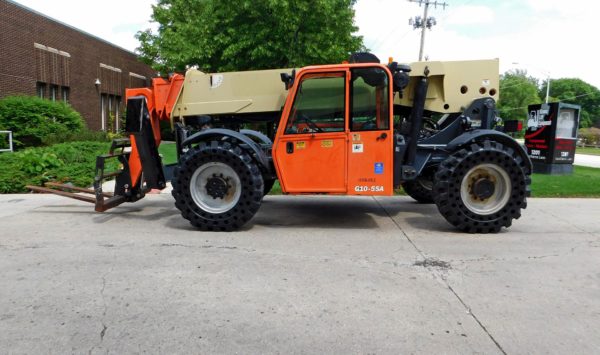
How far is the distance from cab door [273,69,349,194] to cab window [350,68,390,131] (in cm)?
14

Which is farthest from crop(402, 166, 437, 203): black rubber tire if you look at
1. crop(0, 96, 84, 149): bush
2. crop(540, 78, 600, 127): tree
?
crop(540, 78, 600, 127): tree

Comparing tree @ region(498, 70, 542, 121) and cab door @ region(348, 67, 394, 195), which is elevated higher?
tree @ region(498, 70, 542, 121)

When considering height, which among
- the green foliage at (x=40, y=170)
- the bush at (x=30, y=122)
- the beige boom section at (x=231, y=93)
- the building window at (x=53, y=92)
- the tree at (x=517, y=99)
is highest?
the tree at (x=517, y=99)

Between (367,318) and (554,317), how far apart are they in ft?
4.95

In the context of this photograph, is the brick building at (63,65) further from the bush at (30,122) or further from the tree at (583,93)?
the tree at (583,93)

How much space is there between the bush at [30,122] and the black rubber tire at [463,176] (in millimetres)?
15400

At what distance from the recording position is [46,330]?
331cm

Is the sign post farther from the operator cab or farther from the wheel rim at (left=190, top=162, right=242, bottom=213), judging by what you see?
the wheel rim at (left=190, top=162, right=242, bottom=213)

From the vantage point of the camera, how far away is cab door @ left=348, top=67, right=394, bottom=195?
19.4 ft

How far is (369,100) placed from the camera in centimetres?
600

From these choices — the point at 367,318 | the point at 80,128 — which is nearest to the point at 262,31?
the point at 80,128

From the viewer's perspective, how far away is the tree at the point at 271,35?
15.4 m

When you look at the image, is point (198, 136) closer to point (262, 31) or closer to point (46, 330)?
point (46, 330)

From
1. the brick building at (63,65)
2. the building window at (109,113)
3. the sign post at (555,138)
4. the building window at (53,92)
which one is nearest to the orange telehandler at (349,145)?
the sign post at (555,138)
